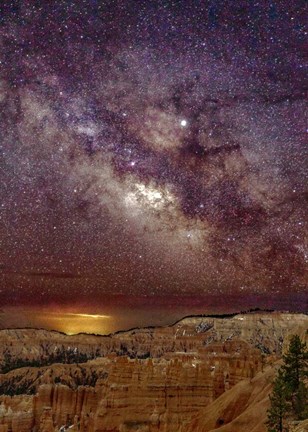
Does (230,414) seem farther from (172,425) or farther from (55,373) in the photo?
(55,373)

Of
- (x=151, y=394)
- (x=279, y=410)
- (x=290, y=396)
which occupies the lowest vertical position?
(x=151, y=394)

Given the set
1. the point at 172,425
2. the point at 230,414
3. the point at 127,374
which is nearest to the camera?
the point at 230,414

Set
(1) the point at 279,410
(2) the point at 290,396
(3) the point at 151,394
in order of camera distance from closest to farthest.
→ 1. (1) the point at 279,410
2. (2) the point at 290,396
3. (3) the point at 151,394

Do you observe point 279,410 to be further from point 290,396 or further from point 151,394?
point 151,394

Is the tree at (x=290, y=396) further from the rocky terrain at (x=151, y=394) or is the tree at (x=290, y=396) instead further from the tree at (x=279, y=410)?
the rocky terrain at (x=151, y=394)

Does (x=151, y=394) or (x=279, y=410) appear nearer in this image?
(x=279, y=410)

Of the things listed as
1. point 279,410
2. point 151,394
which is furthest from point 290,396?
point 151,394

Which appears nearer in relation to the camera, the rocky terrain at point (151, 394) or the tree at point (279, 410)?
the tree at point (279, 410)

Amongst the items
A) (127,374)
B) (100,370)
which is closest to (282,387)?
(127,374)

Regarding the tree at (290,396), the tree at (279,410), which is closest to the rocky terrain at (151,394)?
the tree at (279,410)

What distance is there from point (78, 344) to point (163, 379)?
432 feet

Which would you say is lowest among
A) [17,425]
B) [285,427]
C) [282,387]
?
[17,425]

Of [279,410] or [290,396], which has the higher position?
[290,396]

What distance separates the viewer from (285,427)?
89.8 feet
